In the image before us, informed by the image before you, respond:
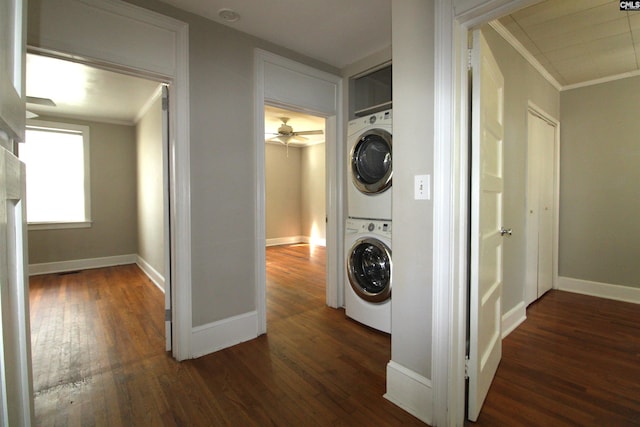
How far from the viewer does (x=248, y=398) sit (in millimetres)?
1711

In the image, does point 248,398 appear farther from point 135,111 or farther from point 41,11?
point 135,111

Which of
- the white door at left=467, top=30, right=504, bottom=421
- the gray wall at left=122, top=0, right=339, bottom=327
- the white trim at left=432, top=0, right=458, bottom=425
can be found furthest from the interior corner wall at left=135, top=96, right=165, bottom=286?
the white door at left=467, top=30, right=504, bottom=421

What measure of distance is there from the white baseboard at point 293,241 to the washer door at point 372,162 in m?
4.56

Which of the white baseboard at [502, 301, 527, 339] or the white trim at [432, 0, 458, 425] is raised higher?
the white trim at [432, 0, 458, 425]

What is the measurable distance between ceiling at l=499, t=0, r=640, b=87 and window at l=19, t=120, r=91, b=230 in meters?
5.96

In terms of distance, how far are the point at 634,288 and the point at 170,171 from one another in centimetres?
470

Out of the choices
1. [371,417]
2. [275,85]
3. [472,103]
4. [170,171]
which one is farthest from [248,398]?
[275,85]

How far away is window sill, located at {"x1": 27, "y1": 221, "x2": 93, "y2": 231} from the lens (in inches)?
175

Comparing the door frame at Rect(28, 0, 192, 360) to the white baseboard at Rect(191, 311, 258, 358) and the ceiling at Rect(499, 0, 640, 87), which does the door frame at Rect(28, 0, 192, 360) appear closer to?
the white baseboard at Rect(191, 311, 258, 358)

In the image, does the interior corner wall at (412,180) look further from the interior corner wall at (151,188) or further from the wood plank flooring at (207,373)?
the interior corner wall at (151,188)

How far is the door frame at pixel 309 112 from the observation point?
2.48m

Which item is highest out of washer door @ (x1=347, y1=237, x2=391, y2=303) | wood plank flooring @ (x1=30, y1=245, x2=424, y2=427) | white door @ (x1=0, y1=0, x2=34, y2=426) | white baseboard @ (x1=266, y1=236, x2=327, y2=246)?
white door @ (x1=0, y1=0, x2=34, y2=426)

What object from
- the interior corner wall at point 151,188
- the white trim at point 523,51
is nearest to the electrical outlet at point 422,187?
the white trim at point 523,51

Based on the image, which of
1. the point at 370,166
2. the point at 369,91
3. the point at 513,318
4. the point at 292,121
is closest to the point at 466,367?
the point at 513,318
